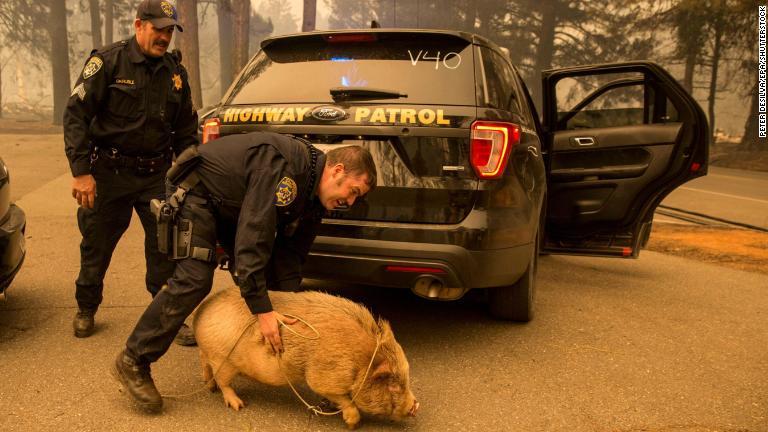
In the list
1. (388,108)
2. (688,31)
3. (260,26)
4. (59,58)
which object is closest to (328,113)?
(388,108)

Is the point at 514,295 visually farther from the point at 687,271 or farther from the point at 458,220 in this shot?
the point at 687,271

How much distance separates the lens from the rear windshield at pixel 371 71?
3473 mm

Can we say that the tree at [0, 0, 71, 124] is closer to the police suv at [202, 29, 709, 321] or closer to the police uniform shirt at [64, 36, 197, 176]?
the police uniform shirt at [64, 36, 197, 176]

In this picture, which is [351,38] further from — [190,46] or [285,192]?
[190,46]

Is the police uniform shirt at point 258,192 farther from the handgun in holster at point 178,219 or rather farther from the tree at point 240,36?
the tree at point 240,36

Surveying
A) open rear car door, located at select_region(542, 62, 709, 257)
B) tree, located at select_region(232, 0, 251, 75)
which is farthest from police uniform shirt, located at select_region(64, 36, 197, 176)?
tree, located at select_region(232, 0, 251, 75)

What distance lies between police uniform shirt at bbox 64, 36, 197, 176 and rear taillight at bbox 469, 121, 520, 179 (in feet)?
5.51

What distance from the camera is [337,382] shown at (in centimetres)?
257

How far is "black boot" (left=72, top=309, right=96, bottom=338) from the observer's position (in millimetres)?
3660

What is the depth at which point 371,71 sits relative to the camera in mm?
3605

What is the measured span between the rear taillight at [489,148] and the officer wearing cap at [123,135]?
1.68m

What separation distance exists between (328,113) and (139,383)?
1.61 m

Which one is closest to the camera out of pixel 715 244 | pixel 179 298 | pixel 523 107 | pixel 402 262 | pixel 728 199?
pixel 179 298

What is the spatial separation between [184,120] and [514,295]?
2.26m
